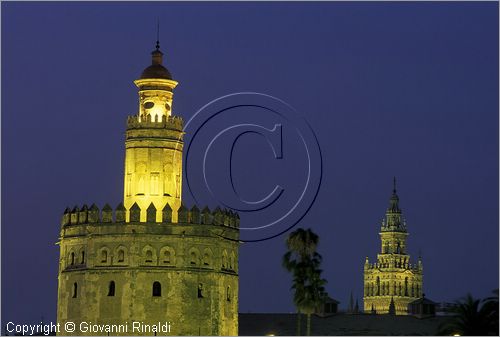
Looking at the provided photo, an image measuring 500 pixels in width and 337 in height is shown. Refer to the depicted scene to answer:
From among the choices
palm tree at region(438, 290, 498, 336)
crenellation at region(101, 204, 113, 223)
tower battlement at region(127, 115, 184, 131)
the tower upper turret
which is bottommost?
palm tree at region(438, 290, 498, 336)

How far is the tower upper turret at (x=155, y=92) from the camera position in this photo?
111m

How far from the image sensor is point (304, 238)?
296 feet

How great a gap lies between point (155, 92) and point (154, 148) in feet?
12.4

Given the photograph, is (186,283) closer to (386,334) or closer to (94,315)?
(94,315)

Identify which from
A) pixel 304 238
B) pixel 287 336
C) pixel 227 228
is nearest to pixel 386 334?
pixel 287 336

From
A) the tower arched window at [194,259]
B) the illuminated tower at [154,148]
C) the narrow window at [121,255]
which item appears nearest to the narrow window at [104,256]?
the narrow window at [121,255]

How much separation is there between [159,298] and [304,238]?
806 inches

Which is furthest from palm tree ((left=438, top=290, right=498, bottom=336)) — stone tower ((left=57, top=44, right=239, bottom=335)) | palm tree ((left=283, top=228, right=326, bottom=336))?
stone tower ((left=57, top=44, right=239, bottom=335))

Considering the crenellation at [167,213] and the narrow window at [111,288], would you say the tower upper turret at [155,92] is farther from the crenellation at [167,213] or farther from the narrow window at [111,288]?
the narrow window at [111,288]

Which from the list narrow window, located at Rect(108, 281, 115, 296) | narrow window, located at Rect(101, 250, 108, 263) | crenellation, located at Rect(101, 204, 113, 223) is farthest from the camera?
narrow window, located at Rect(101, 250, 108, 263)

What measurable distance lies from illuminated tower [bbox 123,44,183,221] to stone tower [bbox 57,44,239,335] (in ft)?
0.21

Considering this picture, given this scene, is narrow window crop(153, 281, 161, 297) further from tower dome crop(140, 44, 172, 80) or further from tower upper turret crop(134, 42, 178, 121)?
tower dome crop(140, 44, 172, 80)

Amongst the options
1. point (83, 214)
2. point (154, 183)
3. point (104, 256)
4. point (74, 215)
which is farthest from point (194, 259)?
point (74, 215)

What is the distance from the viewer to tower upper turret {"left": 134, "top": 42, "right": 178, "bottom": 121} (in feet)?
365
